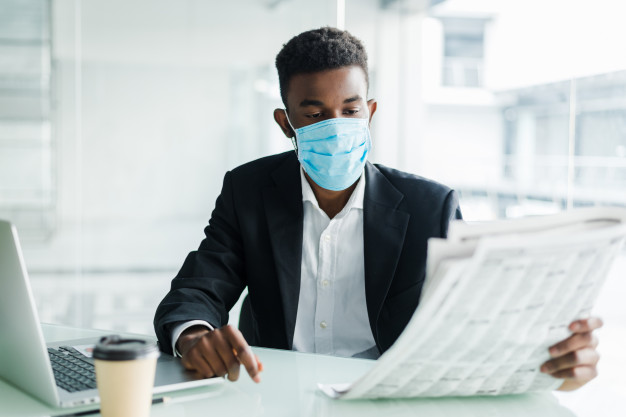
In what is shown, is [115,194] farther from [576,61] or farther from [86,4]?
[576,61]

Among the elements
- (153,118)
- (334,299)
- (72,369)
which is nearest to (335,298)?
(334,299)

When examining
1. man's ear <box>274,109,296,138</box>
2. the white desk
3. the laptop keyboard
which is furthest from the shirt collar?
the laptop keyboard

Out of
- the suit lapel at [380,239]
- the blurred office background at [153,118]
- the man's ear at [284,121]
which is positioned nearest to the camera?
the suit lapel at [380,239]

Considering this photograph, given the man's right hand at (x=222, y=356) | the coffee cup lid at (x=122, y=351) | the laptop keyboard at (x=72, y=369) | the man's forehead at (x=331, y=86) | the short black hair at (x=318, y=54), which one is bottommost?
the laptop keyboard at (x=72, y=369)

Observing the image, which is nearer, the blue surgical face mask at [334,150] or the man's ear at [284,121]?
the blue surgical face mask at [334,150]

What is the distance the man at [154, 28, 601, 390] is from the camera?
5.19 feet

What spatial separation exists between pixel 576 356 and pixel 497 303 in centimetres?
22

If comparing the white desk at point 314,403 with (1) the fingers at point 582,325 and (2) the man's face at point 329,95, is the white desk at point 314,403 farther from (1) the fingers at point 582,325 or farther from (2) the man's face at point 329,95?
(2) the man's face at point 329,95

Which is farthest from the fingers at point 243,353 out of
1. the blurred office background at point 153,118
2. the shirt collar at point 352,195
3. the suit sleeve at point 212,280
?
the blurred office background at point 153,118

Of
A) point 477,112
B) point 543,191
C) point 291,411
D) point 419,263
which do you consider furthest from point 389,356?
point 477,112

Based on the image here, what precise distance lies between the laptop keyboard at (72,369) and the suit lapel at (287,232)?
0.51 m

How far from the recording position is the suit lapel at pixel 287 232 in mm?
1587

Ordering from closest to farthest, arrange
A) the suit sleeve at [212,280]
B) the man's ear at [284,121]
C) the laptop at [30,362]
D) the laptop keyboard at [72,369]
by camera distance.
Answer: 1. the laptop at [30,362]
2. the laptop keyboard at [72,369]
3. the suit sleeve at [212,280]
4. the man's ear at [284,121]

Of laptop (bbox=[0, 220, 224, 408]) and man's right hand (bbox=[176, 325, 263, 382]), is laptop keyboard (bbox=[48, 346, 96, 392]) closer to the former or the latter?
laptop (bbox=[0, 220, 224, 408])
